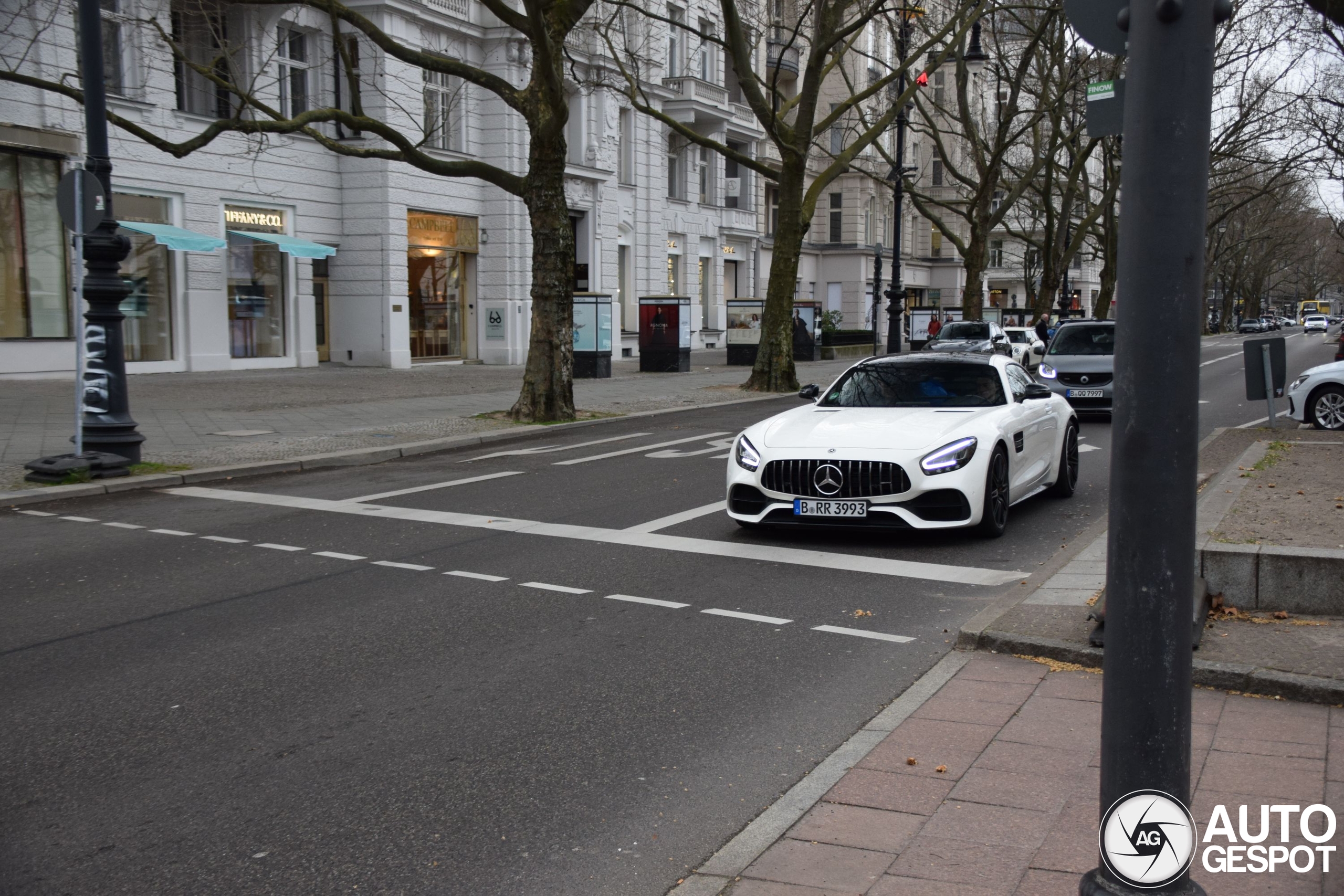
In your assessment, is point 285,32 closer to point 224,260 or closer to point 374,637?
point 224,260

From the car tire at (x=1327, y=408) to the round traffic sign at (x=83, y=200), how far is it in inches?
609

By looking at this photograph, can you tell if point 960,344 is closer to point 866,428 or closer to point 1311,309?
point 866,428

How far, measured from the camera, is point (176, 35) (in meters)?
27.1

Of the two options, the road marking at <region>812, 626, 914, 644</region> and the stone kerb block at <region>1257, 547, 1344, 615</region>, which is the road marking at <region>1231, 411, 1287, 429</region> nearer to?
the stone kerb block at <region>1257, 547, 1344, 615</region>

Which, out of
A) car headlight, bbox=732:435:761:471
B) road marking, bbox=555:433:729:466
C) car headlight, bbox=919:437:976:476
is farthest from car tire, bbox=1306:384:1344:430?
car headlight, bbox=732:435:761:471

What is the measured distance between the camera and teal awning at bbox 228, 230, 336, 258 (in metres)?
28.0

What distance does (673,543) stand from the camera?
9023mm

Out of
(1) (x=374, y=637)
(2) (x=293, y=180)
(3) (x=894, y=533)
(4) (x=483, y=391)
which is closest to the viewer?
(1) (x=374, y=637)

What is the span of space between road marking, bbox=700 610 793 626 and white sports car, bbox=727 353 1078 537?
1956mm

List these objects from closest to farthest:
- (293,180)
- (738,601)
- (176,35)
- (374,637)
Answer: (374,637)
(738,601)
(176,35)
(293,180)

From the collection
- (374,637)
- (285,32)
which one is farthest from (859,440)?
(285,32)

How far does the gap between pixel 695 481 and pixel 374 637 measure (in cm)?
622

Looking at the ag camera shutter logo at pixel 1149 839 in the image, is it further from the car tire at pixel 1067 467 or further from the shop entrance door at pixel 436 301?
the shop entrance door at pixel 436 301

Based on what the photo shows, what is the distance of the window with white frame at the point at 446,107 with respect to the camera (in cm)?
3175
